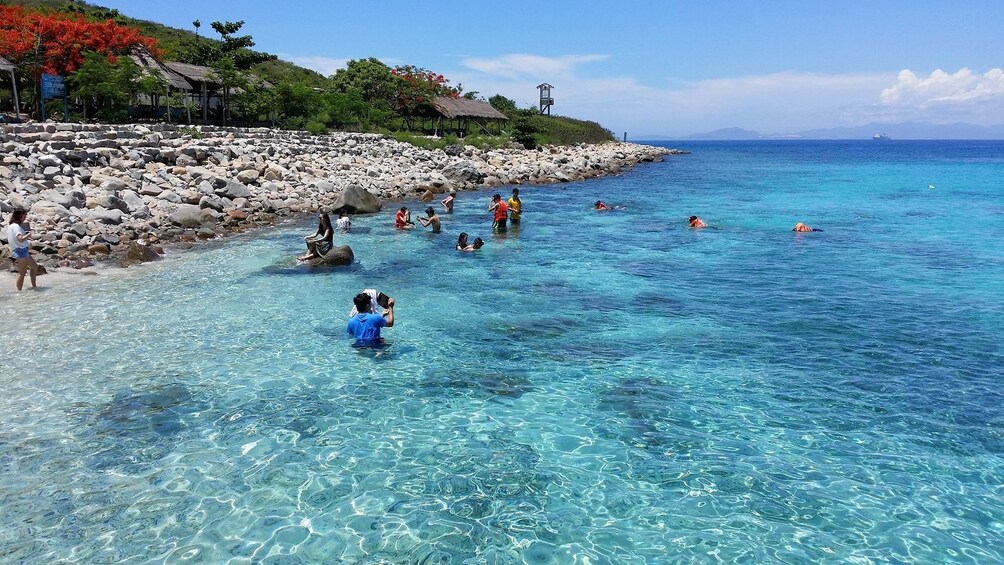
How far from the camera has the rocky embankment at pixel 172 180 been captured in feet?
63.8

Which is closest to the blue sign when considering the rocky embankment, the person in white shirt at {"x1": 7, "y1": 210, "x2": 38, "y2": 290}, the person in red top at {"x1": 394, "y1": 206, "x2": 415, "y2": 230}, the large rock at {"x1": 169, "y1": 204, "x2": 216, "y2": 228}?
the rocky embankment

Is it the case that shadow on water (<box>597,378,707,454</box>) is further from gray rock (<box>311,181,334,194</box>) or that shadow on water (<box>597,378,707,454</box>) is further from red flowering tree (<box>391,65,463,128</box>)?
red flowering tree (<box>391,65,463,128</box>)

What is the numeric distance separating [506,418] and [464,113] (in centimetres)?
5419

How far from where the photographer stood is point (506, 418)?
30.2 ft

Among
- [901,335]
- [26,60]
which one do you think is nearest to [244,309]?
[901,335]

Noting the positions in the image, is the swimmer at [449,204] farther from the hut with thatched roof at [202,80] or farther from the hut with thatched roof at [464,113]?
the hut with thatched roof at [464,113]

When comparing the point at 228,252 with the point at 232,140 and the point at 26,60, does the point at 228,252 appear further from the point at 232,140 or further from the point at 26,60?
the point at 26,60

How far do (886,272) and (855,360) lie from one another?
8701 mm

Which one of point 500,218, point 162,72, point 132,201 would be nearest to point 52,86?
point 162,72

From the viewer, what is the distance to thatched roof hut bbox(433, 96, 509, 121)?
59000mm

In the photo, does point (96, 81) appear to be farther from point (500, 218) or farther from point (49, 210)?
point (500, 218)

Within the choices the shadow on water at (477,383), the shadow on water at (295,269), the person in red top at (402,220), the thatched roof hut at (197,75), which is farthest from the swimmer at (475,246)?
the thatched roof hut at (197,75)

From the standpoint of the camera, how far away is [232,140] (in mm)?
34250

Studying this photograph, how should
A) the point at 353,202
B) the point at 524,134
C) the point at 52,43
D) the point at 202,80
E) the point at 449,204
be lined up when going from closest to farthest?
1. the point at 353,202
2. the point at 449,204
3. the point at 52,43
4. the point at 202,80
5. the point at 524,134
